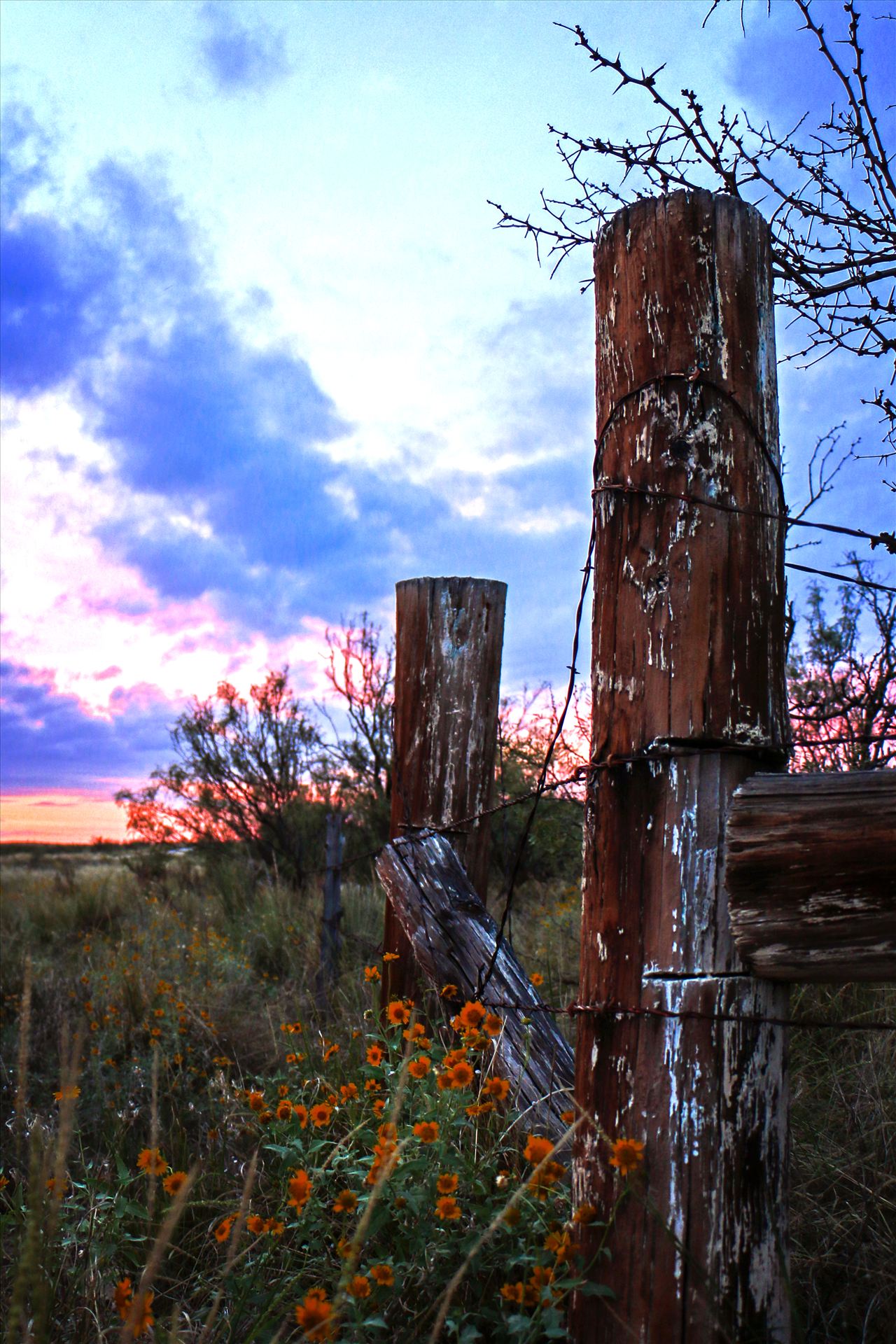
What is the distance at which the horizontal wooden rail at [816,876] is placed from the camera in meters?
1.64

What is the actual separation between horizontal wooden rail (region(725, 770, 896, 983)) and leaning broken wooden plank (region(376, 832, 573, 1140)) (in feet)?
4.08

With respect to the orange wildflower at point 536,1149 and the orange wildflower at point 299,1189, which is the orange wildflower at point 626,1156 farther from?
the orange wildflower at point 299,1189

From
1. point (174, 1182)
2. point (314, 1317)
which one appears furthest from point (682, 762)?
point (174, 1182)

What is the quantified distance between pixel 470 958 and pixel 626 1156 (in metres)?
1.51

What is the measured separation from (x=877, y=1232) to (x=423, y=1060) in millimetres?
1303

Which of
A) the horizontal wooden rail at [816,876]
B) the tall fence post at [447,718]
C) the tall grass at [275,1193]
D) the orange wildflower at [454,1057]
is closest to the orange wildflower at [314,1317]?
the tall grass at [275,1193]

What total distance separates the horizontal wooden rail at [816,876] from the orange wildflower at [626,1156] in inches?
15.7

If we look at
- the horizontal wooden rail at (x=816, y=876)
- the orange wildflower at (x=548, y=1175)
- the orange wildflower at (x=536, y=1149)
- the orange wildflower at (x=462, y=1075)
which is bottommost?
the orange wildflower at (x=548, y=1175)

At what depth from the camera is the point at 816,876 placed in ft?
5.49

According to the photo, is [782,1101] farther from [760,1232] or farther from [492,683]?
[492,683]

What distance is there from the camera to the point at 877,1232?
253 cm

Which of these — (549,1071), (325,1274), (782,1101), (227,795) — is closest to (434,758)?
(549,1071)

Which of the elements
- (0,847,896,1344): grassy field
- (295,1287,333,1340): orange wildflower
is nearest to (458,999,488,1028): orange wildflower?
(0,847,896,1344): grassy field

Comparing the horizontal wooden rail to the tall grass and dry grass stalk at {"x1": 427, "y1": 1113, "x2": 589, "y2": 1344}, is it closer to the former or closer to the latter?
dry grass stalk at {"x1": 427, "y1": 1113, "x2": 589, "y2": 1344}
